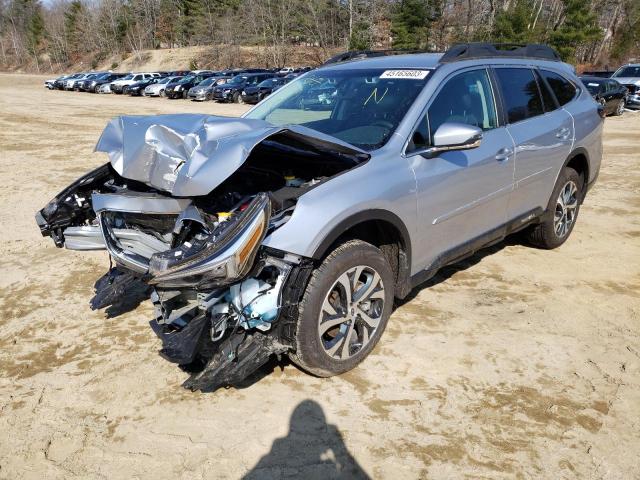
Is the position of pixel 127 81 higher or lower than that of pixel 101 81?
lower

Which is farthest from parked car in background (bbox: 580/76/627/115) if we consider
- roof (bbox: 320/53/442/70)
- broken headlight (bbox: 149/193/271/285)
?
broken headlight (bbox: 149/193/271/285)

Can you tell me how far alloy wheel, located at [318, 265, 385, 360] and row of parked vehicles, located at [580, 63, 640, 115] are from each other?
1570 centimetres

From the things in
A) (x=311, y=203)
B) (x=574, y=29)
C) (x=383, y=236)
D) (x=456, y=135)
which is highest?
(x=574, y=29)

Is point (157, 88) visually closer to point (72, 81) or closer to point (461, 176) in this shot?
point (72, 81)

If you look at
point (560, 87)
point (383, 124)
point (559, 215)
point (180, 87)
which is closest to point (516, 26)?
point (180, 87)

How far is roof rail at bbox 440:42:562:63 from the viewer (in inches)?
153

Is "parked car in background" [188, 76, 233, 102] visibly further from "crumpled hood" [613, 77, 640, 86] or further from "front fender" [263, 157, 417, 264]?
"front fender" [263, 157, 417, 264]

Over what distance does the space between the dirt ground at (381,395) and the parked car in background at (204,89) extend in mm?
24835

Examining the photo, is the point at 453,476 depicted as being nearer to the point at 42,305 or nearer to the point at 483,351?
the point at 483,351

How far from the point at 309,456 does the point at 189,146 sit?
6.25 ft

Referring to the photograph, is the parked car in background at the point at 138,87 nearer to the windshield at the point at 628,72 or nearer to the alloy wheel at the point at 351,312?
the windshield at the point at 628,72

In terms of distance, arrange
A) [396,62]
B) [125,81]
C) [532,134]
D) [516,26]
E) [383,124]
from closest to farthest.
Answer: [383,124] < [396,62] < [532,134] < [516,26] < [125,81]

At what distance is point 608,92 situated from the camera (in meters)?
17.3

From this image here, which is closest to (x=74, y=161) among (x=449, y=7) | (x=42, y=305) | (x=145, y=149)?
(x=42, y=305)
